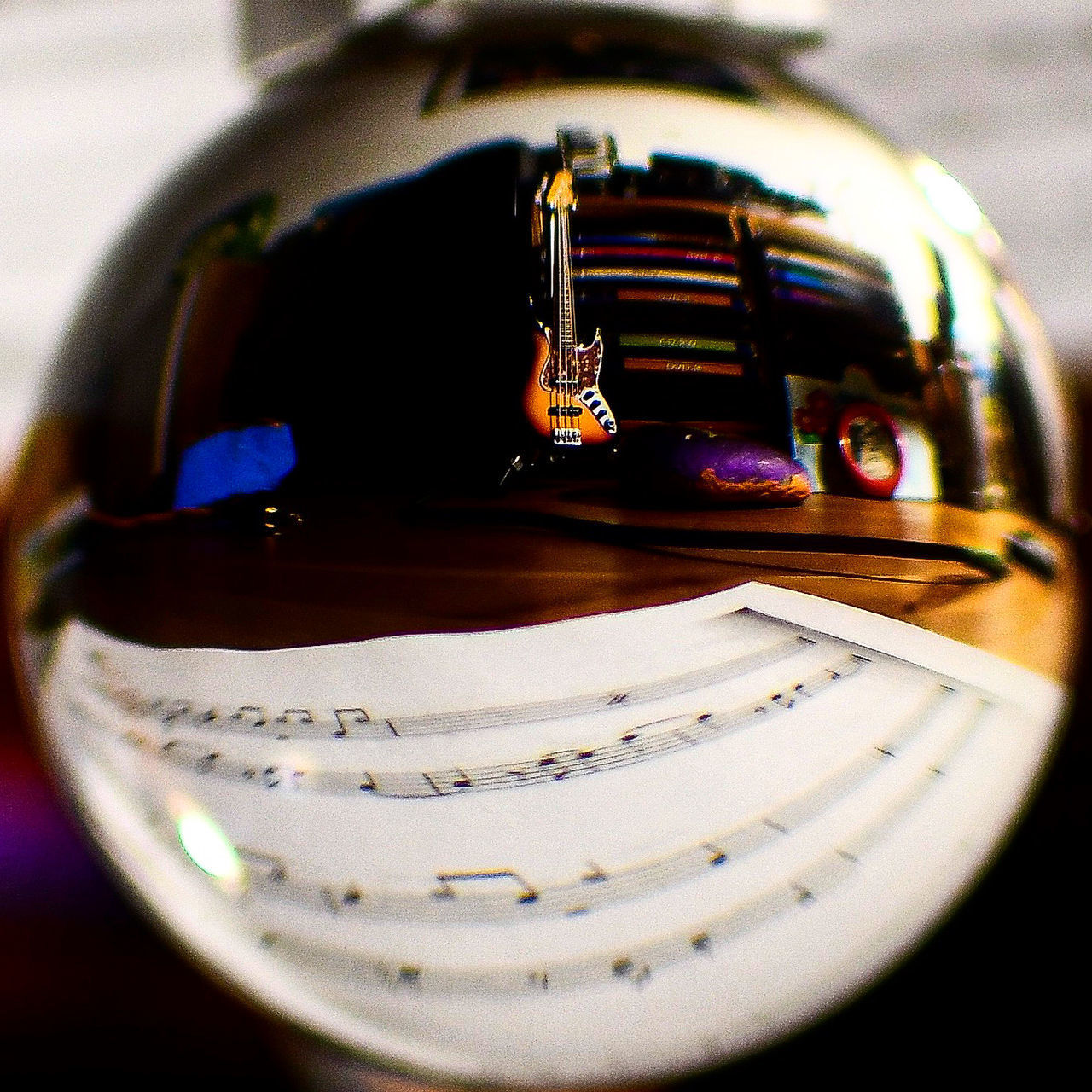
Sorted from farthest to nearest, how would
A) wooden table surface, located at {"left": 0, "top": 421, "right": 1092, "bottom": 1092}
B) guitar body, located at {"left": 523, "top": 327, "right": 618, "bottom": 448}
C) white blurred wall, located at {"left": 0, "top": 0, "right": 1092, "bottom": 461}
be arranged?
white blurred wall, located at {"left": 0, "top": 0, "right": 1092, "bottom": 461} → wooden table surface, located at {"left": 0, "top": 421, "right": 1092, "bottom": 1092} → guitar body, located at {"left": 523, "top": 327, "right": 618, "bottom": 448}

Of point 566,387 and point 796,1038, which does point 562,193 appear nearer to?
point 566,387

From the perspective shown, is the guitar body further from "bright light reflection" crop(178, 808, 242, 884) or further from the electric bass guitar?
"bright light reflection" crop(178, 808, 242, 884)

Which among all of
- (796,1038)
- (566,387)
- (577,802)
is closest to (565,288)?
(566,387)

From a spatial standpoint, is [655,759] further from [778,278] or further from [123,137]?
[123,137]

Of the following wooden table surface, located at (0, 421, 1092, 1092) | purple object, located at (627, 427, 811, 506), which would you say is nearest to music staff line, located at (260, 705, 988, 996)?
purple object, located at (627, 427, 811, 506)

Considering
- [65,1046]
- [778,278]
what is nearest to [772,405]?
[778,278]

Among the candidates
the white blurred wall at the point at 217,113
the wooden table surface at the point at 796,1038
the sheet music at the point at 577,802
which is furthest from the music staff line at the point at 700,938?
the white blurred wall at the point at 217,113
